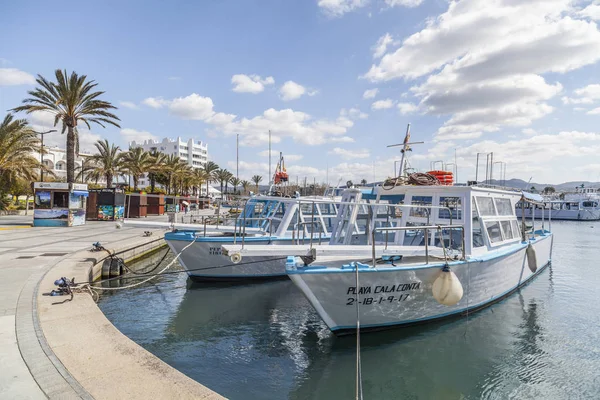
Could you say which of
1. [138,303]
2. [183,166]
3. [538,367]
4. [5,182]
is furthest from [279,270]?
[183,166]

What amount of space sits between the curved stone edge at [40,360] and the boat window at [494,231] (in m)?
9.19

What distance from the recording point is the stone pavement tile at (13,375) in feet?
13.1

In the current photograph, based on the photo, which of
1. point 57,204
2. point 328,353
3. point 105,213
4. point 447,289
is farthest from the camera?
point 105,213

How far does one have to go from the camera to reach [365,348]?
7.11m

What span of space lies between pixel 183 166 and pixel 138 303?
44.4 m

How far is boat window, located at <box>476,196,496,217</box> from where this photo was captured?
9330mm

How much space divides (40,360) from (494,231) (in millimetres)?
10090

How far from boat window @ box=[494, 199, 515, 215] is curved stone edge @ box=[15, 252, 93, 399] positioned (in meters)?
10.3

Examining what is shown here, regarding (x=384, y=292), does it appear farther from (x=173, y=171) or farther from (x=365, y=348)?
(x=173, y=171)

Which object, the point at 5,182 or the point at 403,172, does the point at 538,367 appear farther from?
the point at 5,182

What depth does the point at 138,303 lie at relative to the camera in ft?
33.1

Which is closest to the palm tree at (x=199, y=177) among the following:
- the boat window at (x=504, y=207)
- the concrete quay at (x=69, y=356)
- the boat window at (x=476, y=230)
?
the concrete quay at (x=69, y=356)

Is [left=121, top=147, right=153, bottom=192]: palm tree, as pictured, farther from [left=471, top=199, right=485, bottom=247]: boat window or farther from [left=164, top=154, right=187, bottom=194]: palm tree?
[left=471, top=199, right=485, bottom=247]: boat window

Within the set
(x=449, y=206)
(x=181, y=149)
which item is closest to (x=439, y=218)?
(x=449, y=206)
